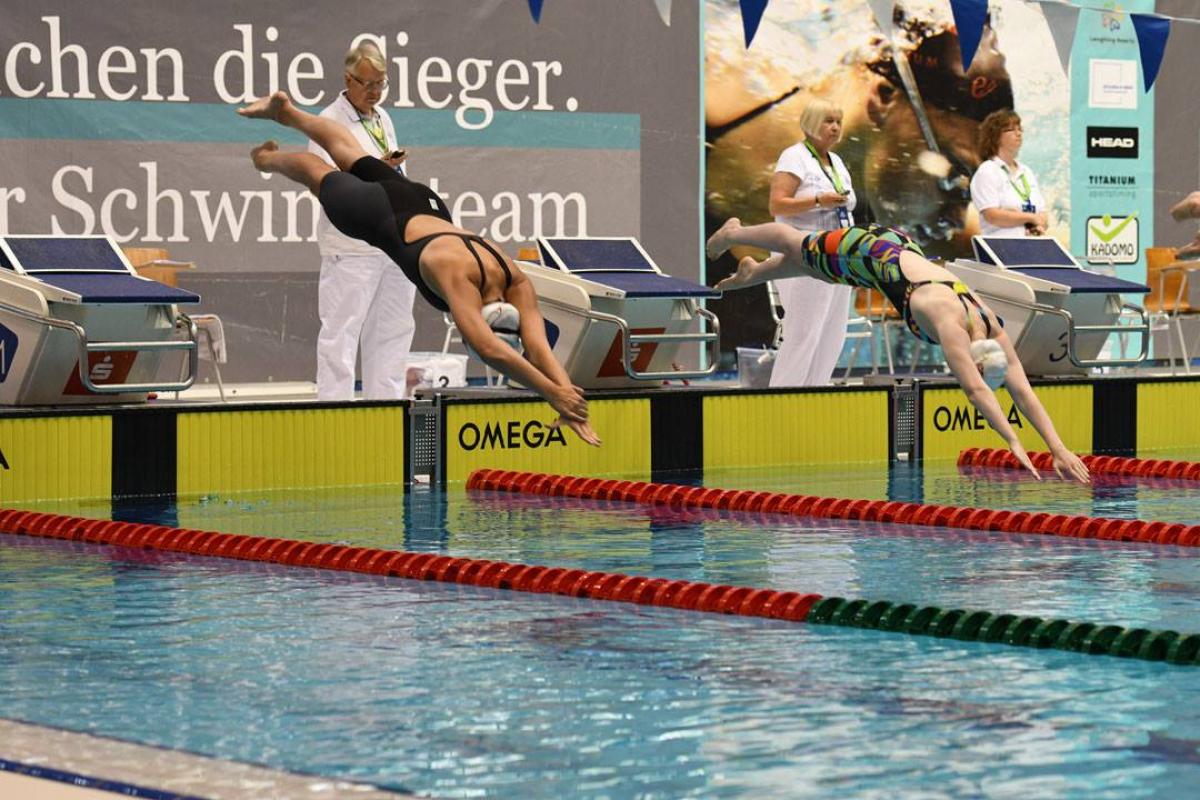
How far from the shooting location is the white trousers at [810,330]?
10.1m

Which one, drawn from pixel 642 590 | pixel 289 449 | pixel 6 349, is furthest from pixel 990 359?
pixel 6 349

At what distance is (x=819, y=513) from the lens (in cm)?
823

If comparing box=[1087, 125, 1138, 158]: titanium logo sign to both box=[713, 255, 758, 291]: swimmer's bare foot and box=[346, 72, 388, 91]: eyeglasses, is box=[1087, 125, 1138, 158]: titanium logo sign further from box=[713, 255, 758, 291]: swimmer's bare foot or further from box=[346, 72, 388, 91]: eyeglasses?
box=[346, 72, 388, 91]: eyeglasses

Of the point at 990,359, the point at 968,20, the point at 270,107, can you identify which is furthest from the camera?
the point at 968,20

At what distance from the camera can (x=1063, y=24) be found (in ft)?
42.6

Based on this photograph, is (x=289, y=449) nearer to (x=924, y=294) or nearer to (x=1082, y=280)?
(x=924, y=294)

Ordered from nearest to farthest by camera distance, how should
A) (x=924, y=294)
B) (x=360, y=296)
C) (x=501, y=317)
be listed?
(x=501, y=317) → (x=924, y=294) → (x=360, y=296)

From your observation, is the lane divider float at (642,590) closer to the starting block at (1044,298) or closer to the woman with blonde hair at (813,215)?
the woman with blonde hair at (813,215)

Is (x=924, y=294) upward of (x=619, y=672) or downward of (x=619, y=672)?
upward

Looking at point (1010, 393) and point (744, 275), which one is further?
point (744, 275)

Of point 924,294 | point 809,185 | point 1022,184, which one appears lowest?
point 924,294

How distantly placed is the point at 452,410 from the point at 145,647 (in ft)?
14.8

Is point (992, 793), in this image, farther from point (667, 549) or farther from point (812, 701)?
point (667, 549)

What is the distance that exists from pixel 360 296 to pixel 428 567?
10.4ft
